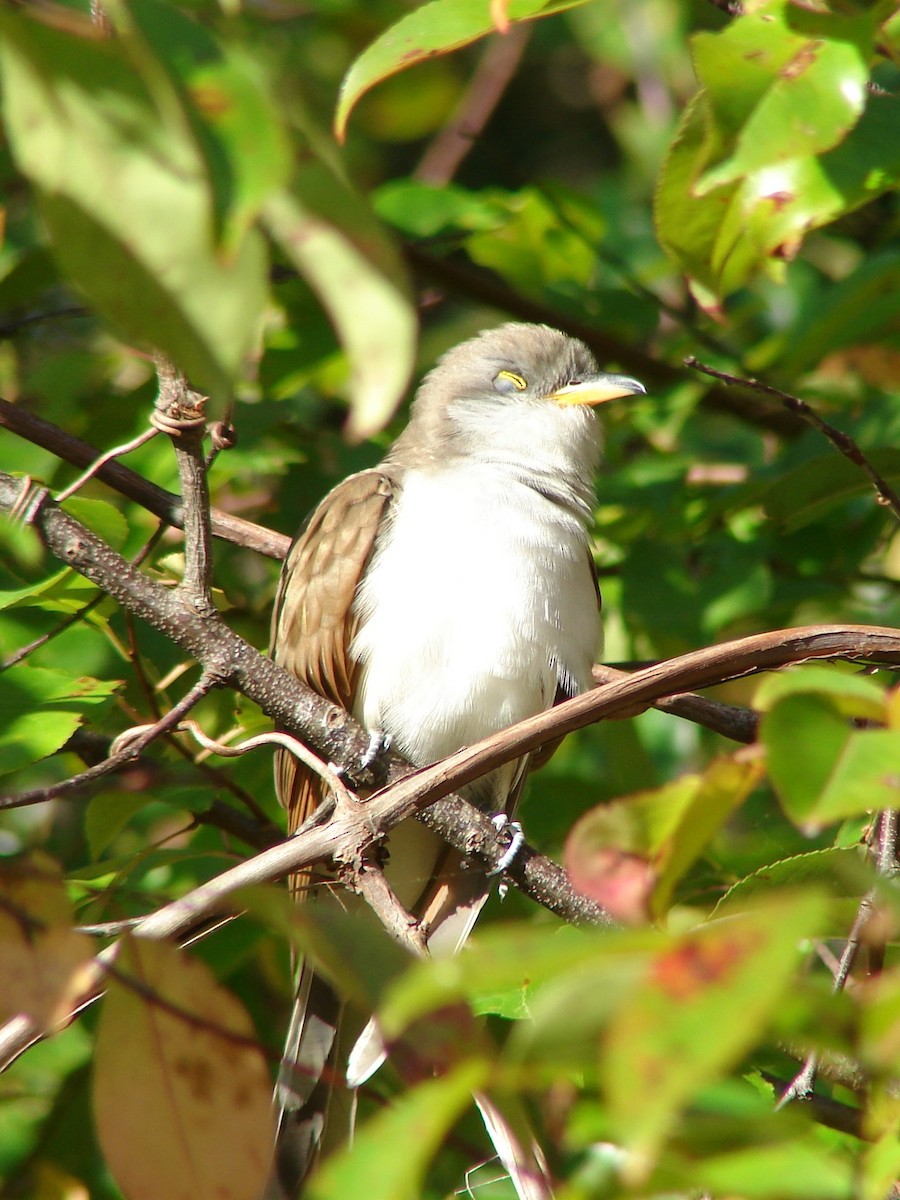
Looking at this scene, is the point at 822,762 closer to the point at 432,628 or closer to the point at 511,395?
the point at 432,628

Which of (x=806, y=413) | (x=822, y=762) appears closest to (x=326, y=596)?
(x=806, y=413)

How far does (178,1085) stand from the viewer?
1.48m

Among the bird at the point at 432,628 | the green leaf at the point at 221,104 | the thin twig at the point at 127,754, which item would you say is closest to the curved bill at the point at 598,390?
the bird at the point at 432,628

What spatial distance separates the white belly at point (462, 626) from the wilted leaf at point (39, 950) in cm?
188

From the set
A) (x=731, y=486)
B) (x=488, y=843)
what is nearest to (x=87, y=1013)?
(x=488, y=843)

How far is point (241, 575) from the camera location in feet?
14.5

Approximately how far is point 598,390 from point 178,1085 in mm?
2948

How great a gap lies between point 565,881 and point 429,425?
1.92m

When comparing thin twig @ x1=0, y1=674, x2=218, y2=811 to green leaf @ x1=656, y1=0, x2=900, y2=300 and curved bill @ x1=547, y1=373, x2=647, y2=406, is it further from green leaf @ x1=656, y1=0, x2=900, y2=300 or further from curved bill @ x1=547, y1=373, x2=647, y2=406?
curved bill @ x1=547, y1=373, x2=647, y2=406

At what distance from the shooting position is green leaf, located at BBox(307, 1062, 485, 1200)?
3.18ft

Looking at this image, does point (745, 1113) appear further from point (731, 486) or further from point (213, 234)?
point (731, 486)

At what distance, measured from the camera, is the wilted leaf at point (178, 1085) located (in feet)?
4.81

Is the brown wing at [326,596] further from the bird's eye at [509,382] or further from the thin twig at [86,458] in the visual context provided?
the bird's eye at [509,382]

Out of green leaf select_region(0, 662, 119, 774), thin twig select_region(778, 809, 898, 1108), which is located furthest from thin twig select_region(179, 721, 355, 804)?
thin twig select_region(778, 809, 898, 1108)
